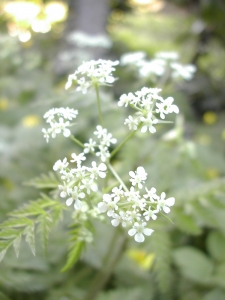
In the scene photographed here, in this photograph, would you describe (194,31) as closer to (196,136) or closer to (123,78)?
(123,78)

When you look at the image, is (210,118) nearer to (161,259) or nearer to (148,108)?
(161,259)

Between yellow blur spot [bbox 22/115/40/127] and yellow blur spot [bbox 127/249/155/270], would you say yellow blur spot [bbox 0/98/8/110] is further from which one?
yellow blur spot [bbox 127/249/155/270]

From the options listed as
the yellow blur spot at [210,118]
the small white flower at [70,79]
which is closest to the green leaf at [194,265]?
the small white flower at [70,79]

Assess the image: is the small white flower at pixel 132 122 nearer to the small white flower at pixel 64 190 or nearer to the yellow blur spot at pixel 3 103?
the small white flower at pixel 64 190

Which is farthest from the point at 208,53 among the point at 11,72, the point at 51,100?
the point at 51,100

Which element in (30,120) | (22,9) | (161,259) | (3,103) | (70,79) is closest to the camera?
(70,79)

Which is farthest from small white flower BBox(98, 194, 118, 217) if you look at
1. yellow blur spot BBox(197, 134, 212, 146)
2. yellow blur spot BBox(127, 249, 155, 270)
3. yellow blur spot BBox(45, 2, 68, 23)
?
yellow blur spot BBox(45, 2, 68, 23)

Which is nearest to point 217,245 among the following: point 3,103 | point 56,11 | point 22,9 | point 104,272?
A: point 104,272
